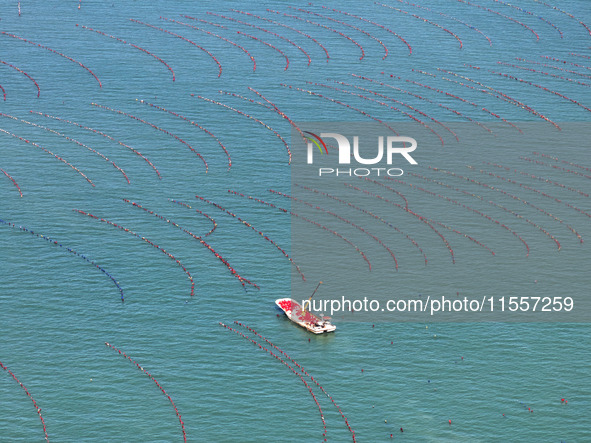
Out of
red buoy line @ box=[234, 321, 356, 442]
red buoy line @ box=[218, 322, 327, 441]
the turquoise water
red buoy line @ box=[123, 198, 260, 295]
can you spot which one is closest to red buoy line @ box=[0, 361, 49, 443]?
the turquoise water

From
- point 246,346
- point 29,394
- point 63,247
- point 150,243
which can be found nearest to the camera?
point 29,394

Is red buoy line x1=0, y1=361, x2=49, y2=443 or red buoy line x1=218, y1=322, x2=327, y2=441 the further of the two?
red buoy line x1=218, y1=322, x2=327, y2=441

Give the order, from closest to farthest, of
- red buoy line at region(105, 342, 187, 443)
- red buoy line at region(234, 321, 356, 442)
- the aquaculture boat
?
1. red buoy line at region(105, 342, 187, 443)
2. red buoy line at region(234, 321, 356, 442)
3. the aquaculture boat

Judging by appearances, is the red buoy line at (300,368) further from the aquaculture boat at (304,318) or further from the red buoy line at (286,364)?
the aquaculture boat at (304,318)

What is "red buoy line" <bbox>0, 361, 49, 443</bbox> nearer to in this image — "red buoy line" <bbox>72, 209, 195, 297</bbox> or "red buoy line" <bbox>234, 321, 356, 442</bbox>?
"red buoy line" <bbox>72, 209, 195, 297</bbox>

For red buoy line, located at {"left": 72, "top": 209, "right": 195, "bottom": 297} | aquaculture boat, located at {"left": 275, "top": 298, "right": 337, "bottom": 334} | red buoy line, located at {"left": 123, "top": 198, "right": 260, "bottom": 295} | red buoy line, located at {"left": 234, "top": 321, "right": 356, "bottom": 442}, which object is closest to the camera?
red buoy line, located at {"left": 234, "top": 321, "right": 356, "bottom": 442}

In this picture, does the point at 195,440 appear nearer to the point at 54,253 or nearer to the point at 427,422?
the point at 427,422

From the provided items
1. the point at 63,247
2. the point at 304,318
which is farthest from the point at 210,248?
the point at 304,318

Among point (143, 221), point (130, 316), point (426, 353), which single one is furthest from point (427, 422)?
point (143, 221)

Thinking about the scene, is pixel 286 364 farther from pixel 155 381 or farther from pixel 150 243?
pixel 150 243
